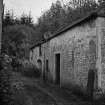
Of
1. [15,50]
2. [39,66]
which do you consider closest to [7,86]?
[39,66]

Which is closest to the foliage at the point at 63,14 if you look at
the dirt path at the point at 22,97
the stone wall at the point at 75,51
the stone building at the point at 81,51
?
the stone building at the point at 81,51

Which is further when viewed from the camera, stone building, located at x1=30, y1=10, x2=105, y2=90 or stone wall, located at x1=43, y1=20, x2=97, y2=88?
stone wall, located at x1=43, y1=20, x2=97, y2=88

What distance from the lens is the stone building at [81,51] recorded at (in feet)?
23.9

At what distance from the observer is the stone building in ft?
23.9

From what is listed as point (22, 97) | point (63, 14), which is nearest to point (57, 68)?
point (22, 97)

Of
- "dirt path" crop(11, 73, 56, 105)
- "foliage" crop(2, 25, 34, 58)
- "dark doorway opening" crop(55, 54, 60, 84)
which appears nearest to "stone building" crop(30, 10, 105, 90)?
"dark doorway opening" crop(55, 54, 60, 84)

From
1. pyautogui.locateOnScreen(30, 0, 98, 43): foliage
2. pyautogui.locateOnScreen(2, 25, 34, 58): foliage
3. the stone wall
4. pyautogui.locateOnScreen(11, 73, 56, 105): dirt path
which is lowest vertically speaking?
pyautogui.locateOnScreen(11, 73, 56, 105): dirt path

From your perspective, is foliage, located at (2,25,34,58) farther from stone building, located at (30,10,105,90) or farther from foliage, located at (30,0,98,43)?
stone building, located at (30,10,105,90)

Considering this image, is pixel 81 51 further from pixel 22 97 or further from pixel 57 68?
pixel 57 68

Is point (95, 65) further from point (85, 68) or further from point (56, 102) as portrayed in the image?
point (56, 102)

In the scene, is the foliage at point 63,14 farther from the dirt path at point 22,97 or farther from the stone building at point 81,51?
the dirt path at point 22,97

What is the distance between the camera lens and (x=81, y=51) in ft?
28.0

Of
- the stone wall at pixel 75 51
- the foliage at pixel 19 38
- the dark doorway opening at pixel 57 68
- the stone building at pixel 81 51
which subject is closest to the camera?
the stone building at pixel 81 51

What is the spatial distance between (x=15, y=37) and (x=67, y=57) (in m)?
16.1
